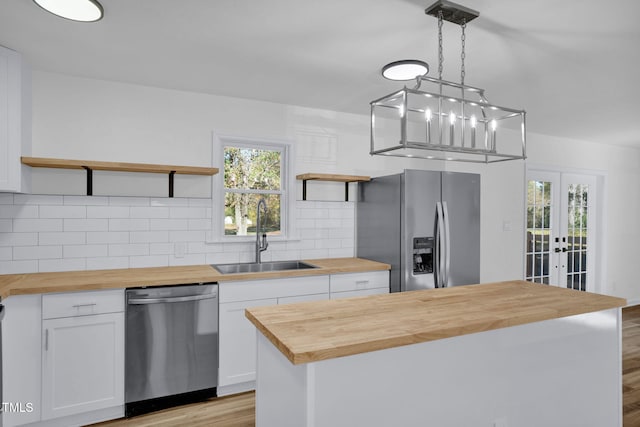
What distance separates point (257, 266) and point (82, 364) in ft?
4.85

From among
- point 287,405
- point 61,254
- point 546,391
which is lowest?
point 546,391

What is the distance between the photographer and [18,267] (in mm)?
2750

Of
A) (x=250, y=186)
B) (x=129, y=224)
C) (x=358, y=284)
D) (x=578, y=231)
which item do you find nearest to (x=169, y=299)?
(x=129, y=224)

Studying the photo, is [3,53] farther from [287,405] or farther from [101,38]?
[287,405]

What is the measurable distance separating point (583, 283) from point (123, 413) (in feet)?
20.1

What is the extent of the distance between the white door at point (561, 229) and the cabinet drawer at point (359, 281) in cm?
272

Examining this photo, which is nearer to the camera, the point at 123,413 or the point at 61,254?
the point at 123,413

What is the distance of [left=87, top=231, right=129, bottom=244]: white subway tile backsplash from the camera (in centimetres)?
295

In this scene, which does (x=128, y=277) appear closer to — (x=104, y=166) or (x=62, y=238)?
(x=62, y=238)

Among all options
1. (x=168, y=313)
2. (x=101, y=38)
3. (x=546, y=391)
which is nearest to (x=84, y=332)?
(x=168, y=313)

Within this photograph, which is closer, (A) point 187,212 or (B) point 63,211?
(B) point 63,211

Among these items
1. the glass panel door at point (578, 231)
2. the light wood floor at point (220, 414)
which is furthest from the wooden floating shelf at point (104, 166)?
the glass panel door at point (578, 231)

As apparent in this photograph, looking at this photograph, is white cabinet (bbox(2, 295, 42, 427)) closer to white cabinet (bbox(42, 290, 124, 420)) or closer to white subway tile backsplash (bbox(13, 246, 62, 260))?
white cabinet (bbox(42, 290, 124, 420))

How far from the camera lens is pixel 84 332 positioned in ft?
7.89
